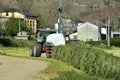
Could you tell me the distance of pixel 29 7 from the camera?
183 m


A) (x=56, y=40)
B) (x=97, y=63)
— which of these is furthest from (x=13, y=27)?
(x=97, y=63)

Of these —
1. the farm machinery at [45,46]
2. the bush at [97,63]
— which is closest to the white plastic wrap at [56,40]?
the farm machinery at [45,46]

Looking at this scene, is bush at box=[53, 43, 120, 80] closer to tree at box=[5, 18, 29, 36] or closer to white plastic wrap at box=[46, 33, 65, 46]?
white plastic wrap at box=[46, 33, 65, 46]

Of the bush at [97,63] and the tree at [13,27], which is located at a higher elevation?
the tree at [13,27]

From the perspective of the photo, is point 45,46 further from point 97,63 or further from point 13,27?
point 13,27

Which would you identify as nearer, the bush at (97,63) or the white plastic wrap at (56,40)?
the bush at (97,63)

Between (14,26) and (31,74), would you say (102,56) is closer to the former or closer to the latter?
→ (31,74)

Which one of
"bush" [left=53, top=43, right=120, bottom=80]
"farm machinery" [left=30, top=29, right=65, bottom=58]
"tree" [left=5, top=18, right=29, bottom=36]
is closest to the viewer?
"bush" [left=53, top=43, right=120, bottom=80]

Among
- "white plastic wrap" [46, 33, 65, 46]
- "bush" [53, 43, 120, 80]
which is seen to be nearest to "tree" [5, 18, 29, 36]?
"white plastic wrap" [46, 33, 65, 46]

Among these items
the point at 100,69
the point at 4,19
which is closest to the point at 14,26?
the point at 4,19

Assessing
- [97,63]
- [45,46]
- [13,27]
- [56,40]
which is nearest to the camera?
[97,63]

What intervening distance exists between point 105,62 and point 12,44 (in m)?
43.9

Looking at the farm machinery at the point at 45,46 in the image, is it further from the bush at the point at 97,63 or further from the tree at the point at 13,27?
the tree at the point at 13,27

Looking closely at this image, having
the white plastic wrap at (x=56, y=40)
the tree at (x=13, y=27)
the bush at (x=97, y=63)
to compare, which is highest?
the tree at (x=13, y=27)
